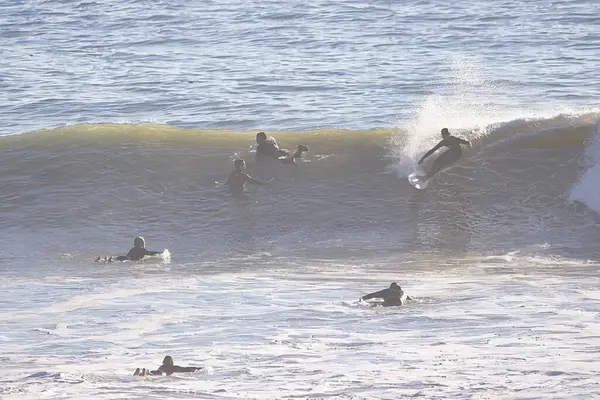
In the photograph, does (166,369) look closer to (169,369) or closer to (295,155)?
(169,369)

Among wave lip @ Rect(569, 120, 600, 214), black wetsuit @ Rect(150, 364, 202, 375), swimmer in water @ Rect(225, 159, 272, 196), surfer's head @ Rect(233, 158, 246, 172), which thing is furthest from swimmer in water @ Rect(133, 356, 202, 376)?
wave lip @ Rect(569, 120, 600, 214)

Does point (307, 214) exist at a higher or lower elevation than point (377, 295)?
higher

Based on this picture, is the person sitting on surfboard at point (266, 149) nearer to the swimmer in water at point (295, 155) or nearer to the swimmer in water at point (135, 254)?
the swimmer in water at point (295, 155)

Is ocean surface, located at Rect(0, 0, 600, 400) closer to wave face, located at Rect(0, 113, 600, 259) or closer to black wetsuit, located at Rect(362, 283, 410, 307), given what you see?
wave face, located at Rect(0, 113, 600, 259)

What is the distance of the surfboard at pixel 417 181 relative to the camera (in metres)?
19.4

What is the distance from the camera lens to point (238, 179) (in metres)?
19.4

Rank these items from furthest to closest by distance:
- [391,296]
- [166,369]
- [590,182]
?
[590,182]
[391,296]
[166,369]

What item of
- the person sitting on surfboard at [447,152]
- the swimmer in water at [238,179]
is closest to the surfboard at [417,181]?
the person sitting on surfboard at [447,152]

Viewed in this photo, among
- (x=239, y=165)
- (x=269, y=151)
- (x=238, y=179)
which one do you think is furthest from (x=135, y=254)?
(x=269, y=151)

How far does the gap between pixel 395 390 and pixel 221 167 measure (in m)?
11.7

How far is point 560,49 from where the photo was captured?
3322cm

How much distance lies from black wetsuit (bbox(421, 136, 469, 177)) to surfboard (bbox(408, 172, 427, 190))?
8.0 inches

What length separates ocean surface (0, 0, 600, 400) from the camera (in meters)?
10.4

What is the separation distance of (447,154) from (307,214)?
2851 mm
